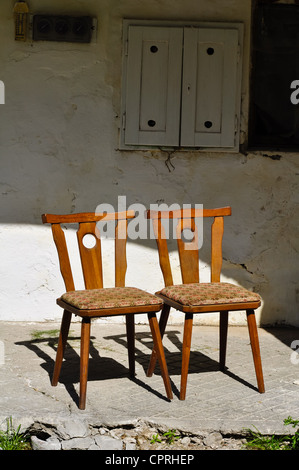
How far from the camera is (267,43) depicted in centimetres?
610

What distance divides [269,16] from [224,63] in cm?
60

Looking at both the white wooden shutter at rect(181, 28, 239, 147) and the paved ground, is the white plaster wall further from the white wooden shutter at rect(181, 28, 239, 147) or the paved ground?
the paved ground

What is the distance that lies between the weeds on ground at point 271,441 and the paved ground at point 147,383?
0.16 ft

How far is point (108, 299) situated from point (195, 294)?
1.80 feet

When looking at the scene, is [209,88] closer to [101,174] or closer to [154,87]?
[154,87]

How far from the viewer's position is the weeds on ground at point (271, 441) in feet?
11.7

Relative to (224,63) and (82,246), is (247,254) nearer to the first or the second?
(224,63)

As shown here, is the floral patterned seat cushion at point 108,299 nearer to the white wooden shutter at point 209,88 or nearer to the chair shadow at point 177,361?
the chair shadow at point 177,361

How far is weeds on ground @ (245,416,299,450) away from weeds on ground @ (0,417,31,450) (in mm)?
1149

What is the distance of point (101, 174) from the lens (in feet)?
20.0

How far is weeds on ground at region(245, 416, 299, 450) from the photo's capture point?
3566 millimetres
